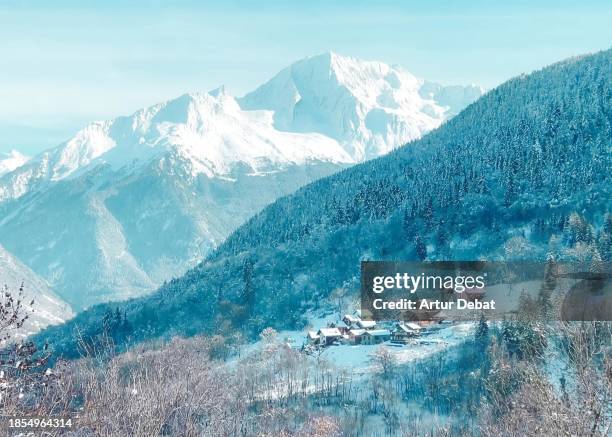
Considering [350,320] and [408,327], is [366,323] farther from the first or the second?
[408,327]

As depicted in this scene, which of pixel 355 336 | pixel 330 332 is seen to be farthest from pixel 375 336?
pixel 330 332

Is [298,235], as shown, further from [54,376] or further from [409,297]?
[54,376]

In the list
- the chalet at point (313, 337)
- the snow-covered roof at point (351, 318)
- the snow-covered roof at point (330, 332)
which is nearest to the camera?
the snow-covered roof at point (330, 332)

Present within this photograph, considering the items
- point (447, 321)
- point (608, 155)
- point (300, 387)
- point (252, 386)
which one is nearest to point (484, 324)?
point (447, 321)

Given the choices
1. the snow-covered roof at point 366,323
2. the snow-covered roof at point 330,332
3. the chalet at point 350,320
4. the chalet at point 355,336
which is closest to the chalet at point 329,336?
the snow-covered roof at point 330,332

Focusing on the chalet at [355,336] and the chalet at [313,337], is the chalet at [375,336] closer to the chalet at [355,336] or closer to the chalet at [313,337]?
the chalet at [355,336]

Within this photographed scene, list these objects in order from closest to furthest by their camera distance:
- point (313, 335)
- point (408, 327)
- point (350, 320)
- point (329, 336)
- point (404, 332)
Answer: point (404, 332), point (408, 327), point (329, 336), point (313, 335), point (350, 320)

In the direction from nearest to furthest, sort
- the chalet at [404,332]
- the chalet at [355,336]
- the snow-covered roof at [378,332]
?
the chalet at [404,332]
the snow-covered roof at [378,332]
the chalet at [355,336]
